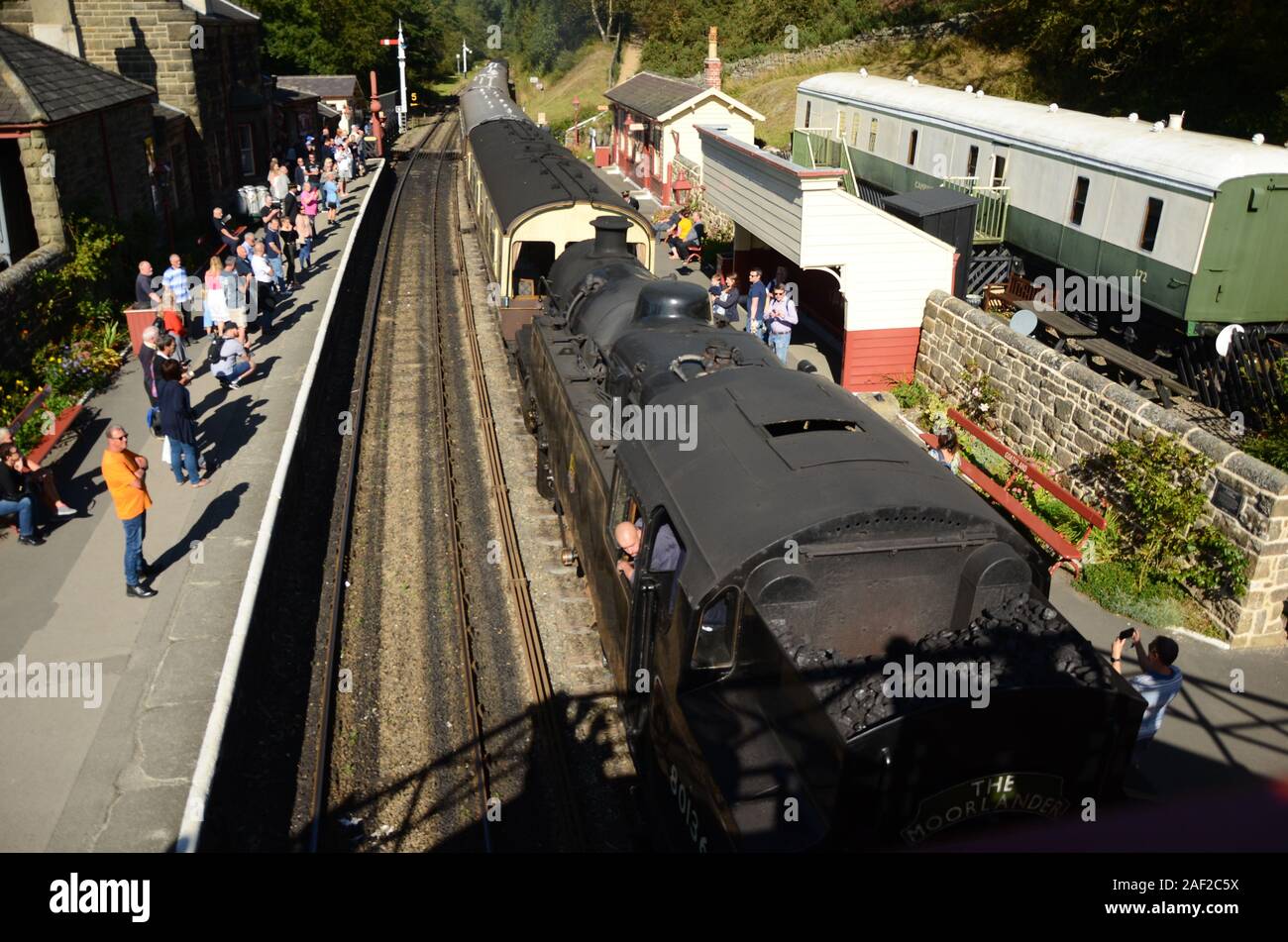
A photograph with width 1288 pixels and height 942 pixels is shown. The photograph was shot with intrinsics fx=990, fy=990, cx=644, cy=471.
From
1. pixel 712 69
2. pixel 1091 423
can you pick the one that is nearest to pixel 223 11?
pixel 712 69

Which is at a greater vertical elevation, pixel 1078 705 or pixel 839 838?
pixel 1078 705

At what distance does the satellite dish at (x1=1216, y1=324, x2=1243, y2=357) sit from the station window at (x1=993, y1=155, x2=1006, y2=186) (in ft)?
22.6

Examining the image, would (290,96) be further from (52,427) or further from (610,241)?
(610,241)

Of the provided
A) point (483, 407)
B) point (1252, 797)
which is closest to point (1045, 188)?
point (483, 407)

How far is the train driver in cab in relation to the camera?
22.8 ft

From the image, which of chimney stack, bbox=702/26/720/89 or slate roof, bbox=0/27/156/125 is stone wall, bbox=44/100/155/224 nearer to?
slate roof, bbox=0/27/156/125

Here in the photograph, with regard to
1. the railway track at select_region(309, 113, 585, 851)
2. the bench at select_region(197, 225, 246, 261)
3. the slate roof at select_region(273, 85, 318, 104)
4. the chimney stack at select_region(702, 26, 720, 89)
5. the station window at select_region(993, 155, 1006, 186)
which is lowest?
the railway track at select_region(309, 113, 585, 851)

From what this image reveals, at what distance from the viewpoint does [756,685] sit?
626 cm

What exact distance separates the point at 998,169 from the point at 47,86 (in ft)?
61.6

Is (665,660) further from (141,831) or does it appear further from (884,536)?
(141,831)

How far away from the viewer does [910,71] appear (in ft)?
145

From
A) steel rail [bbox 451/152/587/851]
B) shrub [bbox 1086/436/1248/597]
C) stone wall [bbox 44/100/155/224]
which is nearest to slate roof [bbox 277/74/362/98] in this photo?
stone wall [bbox 44/100/155/224]

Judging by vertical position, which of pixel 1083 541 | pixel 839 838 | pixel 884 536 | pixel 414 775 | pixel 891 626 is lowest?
pixel 414 775

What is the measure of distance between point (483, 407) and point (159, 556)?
6.57 metres
